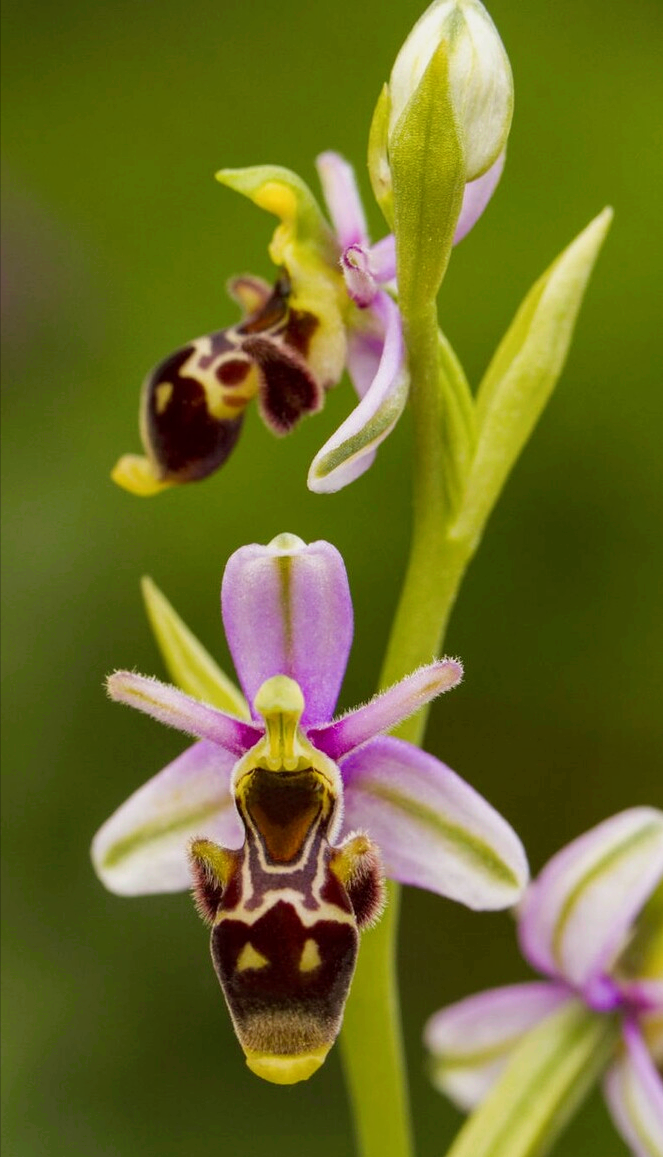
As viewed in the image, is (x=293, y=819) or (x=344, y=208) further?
(x=344, y=208)

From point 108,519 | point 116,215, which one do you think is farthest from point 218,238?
point 108,519

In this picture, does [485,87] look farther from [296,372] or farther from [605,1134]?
[605,1134]

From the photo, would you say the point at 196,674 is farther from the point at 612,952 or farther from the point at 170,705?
the point at 612,952

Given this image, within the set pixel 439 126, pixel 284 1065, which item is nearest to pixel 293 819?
pixel 284 1065

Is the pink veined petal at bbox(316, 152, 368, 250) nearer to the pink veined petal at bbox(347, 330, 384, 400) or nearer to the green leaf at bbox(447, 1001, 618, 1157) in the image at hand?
the pink veined petal at bbox(347, 330, 384, 400)

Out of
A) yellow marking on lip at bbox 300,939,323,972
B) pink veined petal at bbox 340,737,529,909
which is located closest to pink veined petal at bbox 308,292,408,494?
pink veined petal at bbox 340,737,529,909

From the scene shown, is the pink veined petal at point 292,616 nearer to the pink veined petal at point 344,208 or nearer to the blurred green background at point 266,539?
the pink veined petal at point 344,208
